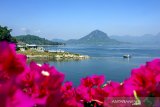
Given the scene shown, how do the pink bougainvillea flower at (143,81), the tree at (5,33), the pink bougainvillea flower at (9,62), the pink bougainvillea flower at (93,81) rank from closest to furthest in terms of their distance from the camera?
the pink bougainvillea flower at (9,62)
the pink bougainvillea flower at (143,81)
the pink bougainvillea flower at (93,81)
the tree at (5,33)

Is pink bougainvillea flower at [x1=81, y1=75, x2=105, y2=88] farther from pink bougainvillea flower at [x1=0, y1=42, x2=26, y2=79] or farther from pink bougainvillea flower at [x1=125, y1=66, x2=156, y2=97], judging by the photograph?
pink bougainvillea flower at [x1=0, y1=42, x2=26, y2=79]

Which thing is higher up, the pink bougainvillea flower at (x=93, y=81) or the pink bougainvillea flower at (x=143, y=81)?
the pink bougainvillea flower at (x=143, y=81)

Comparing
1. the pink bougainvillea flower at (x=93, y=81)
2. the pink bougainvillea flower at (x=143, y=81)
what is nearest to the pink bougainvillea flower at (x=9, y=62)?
the pink bougainvillea flower at (x=143, y=81)

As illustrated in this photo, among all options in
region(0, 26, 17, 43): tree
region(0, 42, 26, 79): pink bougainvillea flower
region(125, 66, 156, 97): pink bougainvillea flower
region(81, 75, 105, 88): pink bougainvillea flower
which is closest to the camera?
region(0, 42, 26, 79): pink bougainvillea flower

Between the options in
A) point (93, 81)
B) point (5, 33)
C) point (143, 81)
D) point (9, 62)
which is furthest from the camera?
point (5, 33)

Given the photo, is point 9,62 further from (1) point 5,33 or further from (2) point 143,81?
(1) point 5,33

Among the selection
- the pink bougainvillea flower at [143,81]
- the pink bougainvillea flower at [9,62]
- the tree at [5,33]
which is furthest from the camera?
the tree at [5,33]

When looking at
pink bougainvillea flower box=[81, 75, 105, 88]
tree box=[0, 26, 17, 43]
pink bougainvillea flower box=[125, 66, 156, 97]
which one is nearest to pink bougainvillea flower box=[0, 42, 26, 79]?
pink bougainvillea flower box=[125, 66, 156, 97]

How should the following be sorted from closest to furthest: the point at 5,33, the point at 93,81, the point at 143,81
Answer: the point at 143,81 → the point at 93,81 → the point at 5,33

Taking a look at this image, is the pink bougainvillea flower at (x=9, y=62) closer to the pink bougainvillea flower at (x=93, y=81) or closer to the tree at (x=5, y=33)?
the pink bougainvillea flower at (x=93, y=81)

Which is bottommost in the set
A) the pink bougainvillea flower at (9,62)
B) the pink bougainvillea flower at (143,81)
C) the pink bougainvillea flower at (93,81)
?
the pink bougainvillea flower at (93,81)

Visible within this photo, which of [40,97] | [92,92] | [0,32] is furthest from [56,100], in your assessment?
[0,32]

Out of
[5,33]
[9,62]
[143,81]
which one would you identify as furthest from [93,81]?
[5,33]

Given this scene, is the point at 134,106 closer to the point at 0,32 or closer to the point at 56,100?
the point at 56,100
